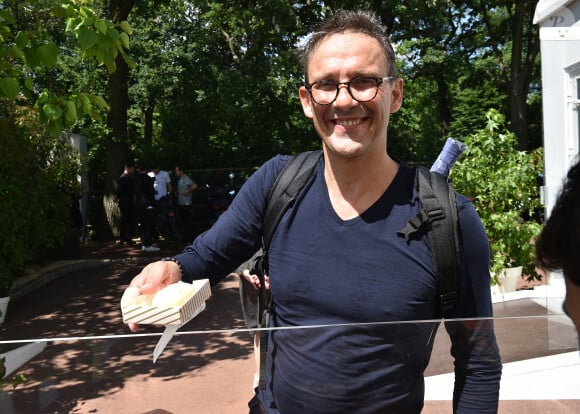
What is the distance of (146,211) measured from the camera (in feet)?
45.4

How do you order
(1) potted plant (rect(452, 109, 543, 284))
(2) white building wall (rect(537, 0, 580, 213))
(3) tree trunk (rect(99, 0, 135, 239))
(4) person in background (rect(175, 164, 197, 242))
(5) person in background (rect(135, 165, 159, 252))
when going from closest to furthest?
(2) white building wall (rect(537, 0, 580, 213)), (1) potted plant (rect(452, 109, 543, 284)), (5) person in background (rect(135, 165, 159, 252)), (4) person in background (rect(175, 164, 197, 242)), (3) tree trunk (rect(99, 0, 135, 239))

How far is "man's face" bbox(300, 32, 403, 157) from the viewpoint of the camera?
176cm

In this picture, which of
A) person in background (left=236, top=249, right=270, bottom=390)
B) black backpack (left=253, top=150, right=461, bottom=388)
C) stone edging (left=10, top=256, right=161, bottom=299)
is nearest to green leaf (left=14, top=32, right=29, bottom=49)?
person in background (left=236, top=249, right=270, bottom=390)

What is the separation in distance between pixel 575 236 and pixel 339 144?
2.97 feet

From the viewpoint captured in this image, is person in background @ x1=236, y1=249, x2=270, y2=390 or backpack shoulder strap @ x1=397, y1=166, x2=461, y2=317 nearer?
backpack shoulder strap @ x1=397, y1=166, x2=461, y2=317

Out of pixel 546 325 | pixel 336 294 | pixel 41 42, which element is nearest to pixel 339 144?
pixel 336 294

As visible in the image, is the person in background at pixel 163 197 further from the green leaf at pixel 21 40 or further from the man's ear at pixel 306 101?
the man's ear at pixel 306 101

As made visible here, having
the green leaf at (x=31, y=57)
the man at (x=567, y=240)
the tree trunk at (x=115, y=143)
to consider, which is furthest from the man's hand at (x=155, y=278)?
the tree trunk at (x=115, y=143)

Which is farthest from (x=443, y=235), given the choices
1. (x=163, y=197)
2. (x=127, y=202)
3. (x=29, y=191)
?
(x=163, y=197)

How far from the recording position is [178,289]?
1.59 metres

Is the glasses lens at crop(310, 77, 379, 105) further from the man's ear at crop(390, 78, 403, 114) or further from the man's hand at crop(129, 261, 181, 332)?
the man's hand at crop(129, 261, 181, 332)

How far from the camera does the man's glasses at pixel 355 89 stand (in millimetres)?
1755

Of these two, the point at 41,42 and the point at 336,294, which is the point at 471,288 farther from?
the point at 41,42

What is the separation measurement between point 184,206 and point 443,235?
548 inches
